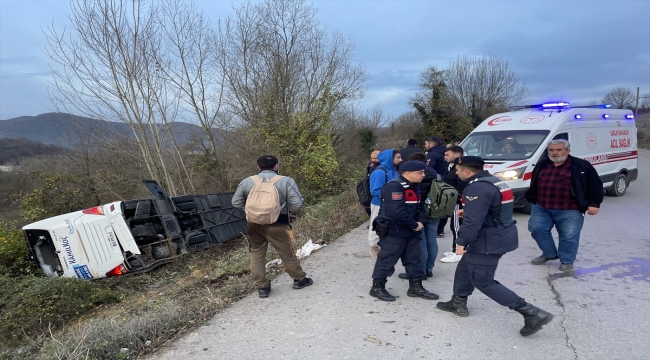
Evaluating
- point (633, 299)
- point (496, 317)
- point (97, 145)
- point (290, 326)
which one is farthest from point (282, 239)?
point (97, 145)

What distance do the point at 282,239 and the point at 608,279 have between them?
381 cm

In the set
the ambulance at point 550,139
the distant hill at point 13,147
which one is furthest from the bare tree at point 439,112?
the distant hill at point 13,147

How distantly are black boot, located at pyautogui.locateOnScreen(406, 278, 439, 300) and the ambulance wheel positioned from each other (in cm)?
827

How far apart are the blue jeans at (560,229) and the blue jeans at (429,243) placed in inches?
56.1

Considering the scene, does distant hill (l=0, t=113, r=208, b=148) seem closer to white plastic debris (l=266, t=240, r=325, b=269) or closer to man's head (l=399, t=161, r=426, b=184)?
white plastic debris (l=266, t=240, r=325, b=269)

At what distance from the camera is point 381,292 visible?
13.9 ft

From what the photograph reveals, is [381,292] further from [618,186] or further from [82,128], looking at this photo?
[82,128]

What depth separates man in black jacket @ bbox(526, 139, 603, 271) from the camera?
186 inches

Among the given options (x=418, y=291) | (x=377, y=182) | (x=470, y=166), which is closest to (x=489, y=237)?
(x=470, y=166)

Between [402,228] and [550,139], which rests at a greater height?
[550,139]

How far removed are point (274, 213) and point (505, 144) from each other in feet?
20.3

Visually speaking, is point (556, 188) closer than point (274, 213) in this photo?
No

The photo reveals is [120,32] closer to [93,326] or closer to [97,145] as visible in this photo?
[97,145]

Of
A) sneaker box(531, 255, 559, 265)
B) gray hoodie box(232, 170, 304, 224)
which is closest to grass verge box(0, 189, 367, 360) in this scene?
gray hoodie box(232, 170, 304, 224)
